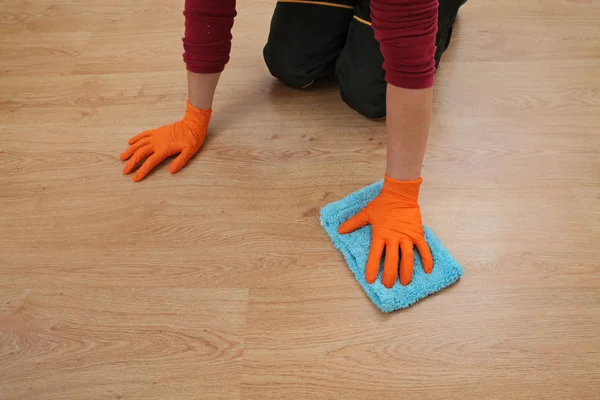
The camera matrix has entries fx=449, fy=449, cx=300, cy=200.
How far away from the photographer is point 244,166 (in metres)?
0.94

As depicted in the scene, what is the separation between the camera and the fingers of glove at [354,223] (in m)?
0.80

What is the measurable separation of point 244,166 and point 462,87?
1.86 ft

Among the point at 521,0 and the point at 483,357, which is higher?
the point at 521,0

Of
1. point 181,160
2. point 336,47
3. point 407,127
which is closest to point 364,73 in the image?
point 336,47

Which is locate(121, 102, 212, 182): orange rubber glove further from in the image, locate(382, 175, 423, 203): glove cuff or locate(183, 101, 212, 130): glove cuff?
locate(382, 175, 423, 203): glove cuff

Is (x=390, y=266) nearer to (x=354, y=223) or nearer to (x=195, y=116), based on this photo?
(x=354, y=223)

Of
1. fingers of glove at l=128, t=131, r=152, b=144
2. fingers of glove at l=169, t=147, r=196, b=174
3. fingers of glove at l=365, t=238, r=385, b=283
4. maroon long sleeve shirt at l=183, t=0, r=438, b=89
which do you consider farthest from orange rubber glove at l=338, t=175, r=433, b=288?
fingers of glove at l=128, t=131, r=152, b=144

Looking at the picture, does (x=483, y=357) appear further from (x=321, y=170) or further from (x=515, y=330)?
(x=321, y=170)

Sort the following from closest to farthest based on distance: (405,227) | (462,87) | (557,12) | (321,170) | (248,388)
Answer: (248,388) → (405,227) → (321,170) → (462,87) → (557,12)

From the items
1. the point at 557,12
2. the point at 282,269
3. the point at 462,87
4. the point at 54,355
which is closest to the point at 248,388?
the point at 282,269

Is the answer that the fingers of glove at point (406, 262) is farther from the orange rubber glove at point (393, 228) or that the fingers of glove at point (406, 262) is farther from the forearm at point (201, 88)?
the forearm at point (201, 88)

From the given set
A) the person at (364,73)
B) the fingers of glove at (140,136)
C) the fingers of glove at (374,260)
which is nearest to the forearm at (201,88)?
the person at (364,73)

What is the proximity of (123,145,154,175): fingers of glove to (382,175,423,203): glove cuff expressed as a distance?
0.49 meters

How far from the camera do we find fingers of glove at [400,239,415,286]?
73cm
